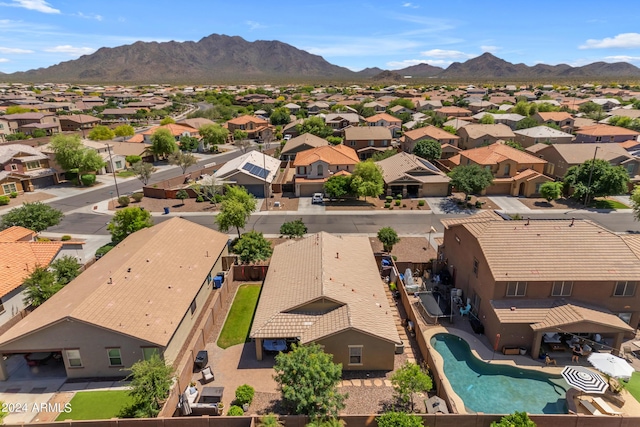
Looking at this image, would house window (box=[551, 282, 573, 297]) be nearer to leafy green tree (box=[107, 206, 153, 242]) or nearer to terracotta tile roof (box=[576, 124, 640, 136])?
leafy green tree (box=[107, 206, 153, 242])

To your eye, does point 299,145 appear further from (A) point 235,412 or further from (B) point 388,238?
(A) point 235,412

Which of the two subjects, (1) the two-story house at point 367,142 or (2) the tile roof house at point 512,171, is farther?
(1) the two-story house at point 367,142

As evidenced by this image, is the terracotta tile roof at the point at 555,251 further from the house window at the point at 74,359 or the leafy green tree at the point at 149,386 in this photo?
the house window at the point at 74,359

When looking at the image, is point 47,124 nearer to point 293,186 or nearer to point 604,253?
point 293,186

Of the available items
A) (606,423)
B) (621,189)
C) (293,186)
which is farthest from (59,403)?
(621,189)

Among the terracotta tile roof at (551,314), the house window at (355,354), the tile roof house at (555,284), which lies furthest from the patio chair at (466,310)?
the house window at (355,354)
